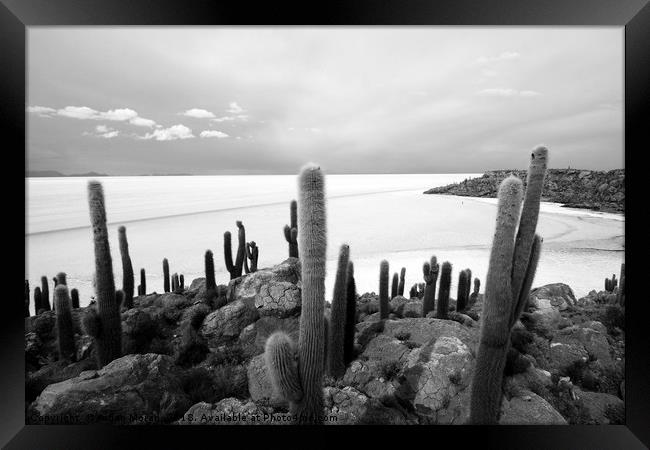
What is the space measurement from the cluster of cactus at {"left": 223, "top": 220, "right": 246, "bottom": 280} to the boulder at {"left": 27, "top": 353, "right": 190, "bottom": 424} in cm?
186

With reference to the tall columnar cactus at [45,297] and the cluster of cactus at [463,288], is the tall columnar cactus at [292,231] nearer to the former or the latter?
the cluster of cactus at [463,288]

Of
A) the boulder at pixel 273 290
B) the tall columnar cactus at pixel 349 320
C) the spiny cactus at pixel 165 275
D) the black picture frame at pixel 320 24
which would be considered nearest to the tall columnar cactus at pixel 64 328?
the black picture frame at pixel 320 24

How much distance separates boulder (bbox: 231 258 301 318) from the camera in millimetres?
3176

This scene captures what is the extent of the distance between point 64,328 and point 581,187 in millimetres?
5881

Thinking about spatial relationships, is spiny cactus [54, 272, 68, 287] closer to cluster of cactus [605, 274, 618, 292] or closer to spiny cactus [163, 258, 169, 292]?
spiny cactus [163, 258, 169, 292]

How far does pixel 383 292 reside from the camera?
125 inches

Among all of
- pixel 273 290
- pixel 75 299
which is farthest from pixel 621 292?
pixel 75 299

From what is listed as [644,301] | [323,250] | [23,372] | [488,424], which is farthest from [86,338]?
[644,301]

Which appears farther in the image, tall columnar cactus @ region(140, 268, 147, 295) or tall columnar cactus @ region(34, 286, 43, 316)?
tall columnar cactus @ region(140, 268, 147, 295)

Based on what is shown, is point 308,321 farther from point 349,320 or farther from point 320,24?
point 320,24

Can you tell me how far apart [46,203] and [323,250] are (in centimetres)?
263

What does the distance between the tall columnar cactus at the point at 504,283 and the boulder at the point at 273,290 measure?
2026mm

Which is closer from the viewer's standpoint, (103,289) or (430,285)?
(103,289)

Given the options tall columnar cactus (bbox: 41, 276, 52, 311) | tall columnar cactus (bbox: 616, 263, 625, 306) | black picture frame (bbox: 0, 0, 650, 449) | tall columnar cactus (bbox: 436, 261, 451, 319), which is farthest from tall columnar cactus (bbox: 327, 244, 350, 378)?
tall columnar cactus (bbox: 41, 276, 52, 311)
